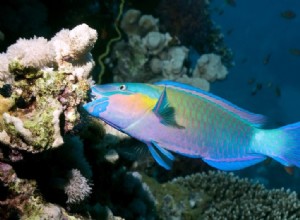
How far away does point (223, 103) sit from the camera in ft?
7.57

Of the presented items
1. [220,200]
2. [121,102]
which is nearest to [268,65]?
[220,200]

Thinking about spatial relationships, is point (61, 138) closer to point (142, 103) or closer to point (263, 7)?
point (142, 103)

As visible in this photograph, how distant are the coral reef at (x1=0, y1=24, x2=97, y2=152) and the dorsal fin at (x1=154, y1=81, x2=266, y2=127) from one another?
65 centimetres

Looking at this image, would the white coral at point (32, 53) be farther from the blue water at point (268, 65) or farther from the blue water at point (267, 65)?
the blue water at point (268, 65)

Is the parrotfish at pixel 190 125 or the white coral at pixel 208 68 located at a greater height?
the parrotfish at pixel 190 125

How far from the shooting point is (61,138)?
63.7 inches

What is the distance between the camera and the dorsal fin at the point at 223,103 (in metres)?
2.21

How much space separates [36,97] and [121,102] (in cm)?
50

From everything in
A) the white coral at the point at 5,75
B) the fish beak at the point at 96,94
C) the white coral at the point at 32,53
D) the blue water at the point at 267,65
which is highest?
the white coral at the point at 32,53

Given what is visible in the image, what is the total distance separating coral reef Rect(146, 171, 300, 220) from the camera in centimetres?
486

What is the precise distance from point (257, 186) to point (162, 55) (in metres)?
3.91

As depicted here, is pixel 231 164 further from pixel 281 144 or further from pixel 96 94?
pixel 96 94

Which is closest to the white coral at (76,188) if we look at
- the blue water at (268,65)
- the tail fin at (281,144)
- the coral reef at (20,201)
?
the coral reef at (20,201)

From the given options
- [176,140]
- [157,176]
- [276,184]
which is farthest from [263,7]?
[176,140]
